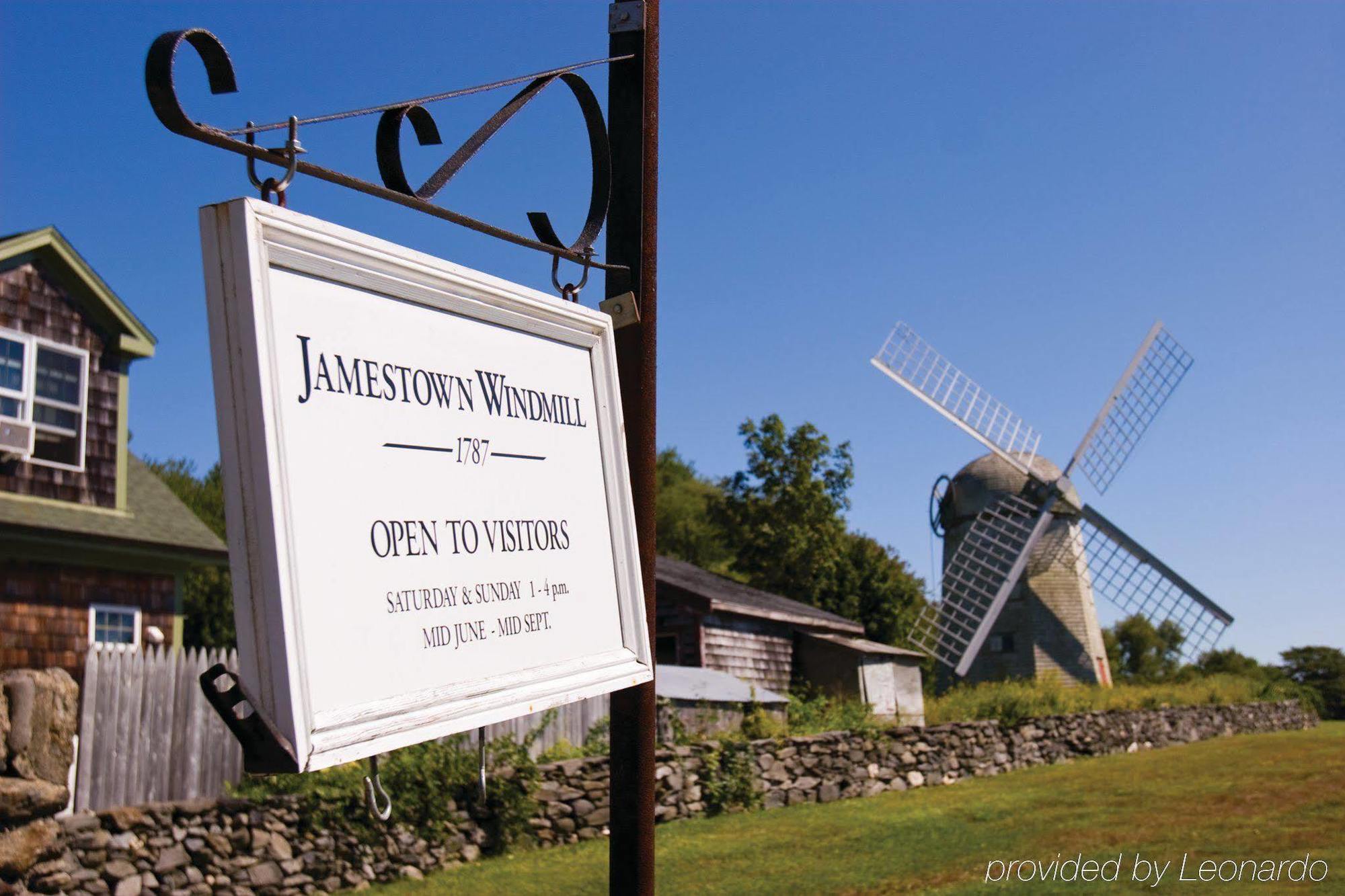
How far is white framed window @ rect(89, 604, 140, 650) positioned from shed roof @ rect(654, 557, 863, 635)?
9282 mm

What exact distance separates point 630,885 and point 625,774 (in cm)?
36

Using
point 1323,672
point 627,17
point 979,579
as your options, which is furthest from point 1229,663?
point 627,17

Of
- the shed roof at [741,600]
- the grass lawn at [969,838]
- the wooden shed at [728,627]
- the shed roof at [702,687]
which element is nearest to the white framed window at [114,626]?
the grass lawn at [969,838]

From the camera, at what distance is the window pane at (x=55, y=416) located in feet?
50.3

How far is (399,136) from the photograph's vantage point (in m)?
2.93

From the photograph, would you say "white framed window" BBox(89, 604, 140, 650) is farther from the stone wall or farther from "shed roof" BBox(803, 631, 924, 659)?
"shed roof" BBox(803, 631, 924, 659)

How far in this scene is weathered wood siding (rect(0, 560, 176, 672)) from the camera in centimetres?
1484

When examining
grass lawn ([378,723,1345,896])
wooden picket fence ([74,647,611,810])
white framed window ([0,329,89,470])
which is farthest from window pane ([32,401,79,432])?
grass lawn ([378,723,1345,896])

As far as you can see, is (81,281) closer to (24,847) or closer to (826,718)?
(24,847)

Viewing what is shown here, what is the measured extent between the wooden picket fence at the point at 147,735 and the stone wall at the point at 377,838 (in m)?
0.60

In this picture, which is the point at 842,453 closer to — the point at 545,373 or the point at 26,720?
the point at 26,720

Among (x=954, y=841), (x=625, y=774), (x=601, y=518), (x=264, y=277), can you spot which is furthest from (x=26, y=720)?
(x=954, y=841)

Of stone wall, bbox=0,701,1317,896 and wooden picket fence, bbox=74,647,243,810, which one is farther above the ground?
wooden picket fence, bbox=74,647,243,810

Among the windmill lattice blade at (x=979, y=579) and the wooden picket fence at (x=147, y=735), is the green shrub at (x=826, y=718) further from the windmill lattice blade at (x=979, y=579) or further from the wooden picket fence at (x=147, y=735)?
the windmill lattice blade at (x=979, y=579)
